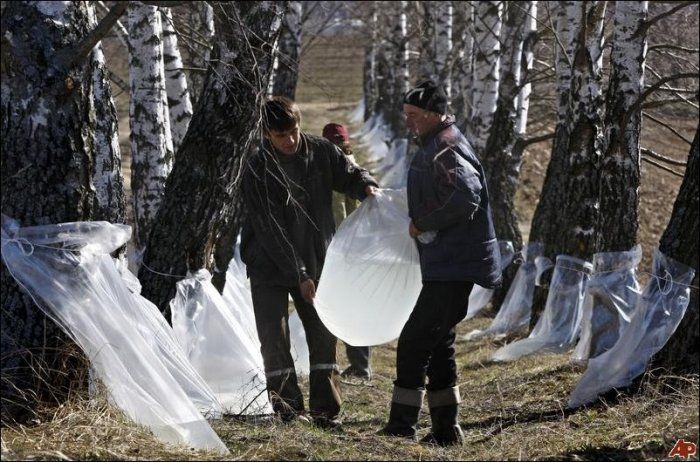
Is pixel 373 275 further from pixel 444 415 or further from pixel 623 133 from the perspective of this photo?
pixel 623 133

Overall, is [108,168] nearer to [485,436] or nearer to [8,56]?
[8,56]

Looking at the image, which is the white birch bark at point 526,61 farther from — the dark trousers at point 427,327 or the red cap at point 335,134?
the dark trousers at point 427,327

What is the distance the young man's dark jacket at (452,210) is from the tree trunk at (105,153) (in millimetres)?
1532

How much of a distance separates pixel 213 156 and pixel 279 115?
71 cm

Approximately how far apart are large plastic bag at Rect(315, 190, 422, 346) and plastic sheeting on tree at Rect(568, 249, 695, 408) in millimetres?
1126

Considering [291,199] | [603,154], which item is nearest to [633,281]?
[603,154]

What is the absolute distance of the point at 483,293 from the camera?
11.9 meters

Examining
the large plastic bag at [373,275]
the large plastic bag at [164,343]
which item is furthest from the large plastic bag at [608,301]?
the large plastic bag at [164,343]

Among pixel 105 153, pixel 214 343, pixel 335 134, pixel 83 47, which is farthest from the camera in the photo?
pixel 335 134

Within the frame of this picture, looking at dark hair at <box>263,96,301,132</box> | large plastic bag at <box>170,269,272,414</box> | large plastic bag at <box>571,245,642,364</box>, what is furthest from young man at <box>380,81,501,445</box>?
large plastic bag at <box>571,245,642,364</box>

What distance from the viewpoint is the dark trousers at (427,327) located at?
16.9 feet

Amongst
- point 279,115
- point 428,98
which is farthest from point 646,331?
point 279,115

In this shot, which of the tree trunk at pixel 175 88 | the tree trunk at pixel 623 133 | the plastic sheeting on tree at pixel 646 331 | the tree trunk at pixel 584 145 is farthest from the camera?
the tree trunk at pixel 175 88

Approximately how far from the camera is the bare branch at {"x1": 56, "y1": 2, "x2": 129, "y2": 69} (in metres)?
4.53
